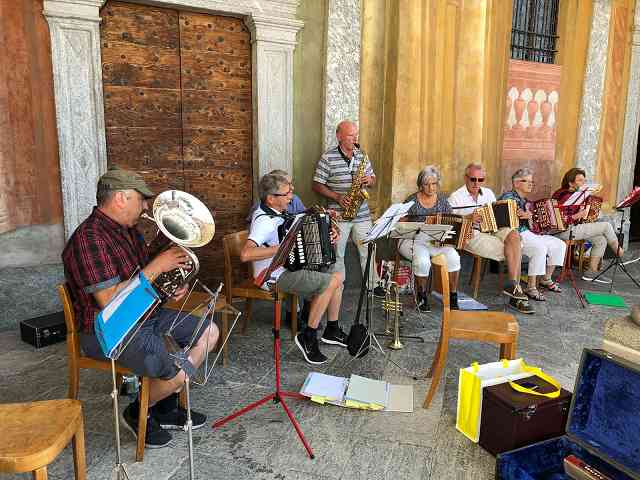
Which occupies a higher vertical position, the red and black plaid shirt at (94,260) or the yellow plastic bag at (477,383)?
the red and black plaid shirt at (94,260)

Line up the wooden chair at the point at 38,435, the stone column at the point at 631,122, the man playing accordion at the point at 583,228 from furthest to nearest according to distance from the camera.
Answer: the stone column at the point at 631,122 < the man playing accordion at the point at 583,228 < the wooden chair at the point at 38,435

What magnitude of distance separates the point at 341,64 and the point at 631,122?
464 cm

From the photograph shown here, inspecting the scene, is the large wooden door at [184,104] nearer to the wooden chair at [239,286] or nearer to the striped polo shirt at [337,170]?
the striped polo shirt at [337,170]

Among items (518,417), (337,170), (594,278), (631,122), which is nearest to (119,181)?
(518,417)

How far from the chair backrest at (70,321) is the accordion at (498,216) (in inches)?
145

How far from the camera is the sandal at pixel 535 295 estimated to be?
5293 millimetres

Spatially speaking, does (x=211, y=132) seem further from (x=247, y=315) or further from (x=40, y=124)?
(x=247, y=315)

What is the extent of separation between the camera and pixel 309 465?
2555mm

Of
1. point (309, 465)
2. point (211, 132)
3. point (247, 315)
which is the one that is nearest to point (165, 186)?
point (211, 132)

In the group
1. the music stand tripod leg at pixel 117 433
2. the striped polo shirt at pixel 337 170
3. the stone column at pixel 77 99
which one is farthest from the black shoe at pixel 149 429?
the striped polo shirt at pixel 337 170

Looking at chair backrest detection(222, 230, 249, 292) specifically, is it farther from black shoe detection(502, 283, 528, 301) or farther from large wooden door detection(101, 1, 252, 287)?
black shoe detection(502, 283, 528, 301)

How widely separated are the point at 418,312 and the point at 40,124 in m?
3.49

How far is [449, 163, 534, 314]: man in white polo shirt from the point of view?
5.16m

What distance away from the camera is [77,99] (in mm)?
4188
